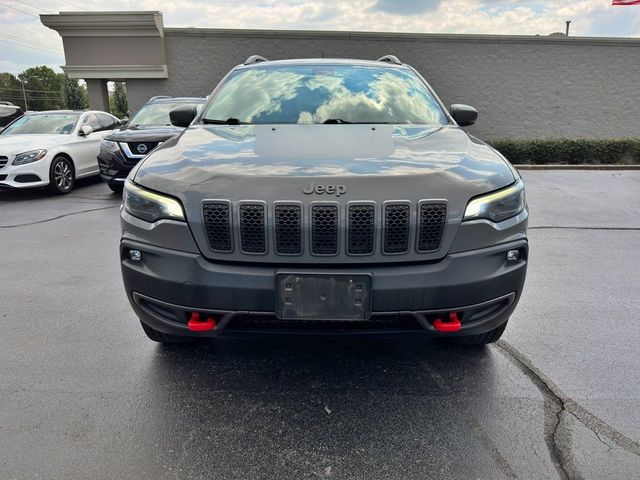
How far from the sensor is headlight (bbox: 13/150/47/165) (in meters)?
8.18

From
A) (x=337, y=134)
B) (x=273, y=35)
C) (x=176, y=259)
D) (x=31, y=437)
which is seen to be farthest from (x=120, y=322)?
(x=273, y=35)

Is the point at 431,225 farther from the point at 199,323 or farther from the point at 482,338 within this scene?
the point at 199,323

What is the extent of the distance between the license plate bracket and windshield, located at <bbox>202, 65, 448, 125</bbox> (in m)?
1.50

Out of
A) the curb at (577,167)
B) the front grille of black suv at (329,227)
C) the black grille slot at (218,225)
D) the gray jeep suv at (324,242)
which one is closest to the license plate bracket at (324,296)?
the gray jeep suv at (324,242)

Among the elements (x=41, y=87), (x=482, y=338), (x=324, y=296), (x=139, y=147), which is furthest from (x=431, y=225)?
(x=41, y=87)

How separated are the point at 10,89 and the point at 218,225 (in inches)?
3908

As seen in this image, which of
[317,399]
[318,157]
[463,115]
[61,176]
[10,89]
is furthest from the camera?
[10,89]

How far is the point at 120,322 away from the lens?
3.46 metres

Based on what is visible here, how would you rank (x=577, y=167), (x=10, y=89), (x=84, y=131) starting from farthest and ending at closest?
(x=10, y=89) → (x=577, y=167) → (x=84, y=131)

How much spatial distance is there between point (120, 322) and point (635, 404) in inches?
128

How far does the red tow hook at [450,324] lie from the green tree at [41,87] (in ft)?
326

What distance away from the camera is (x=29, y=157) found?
27.1 feet

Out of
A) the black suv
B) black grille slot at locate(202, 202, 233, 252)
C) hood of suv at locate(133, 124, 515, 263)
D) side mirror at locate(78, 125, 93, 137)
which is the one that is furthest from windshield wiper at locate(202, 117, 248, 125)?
side mirror at locate(78, 125, 93, 137)

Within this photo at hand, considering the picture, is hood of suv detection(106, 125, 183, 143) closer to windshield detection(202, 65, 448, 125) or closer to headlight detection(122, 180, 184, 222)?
windshield detection(202, 65, 448, 125)
